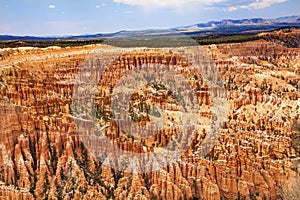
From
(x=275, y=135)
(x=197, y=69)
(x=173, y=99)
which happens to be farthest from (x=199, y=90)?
(x=275, y=135)

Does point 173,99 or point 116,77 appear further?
point 116,77

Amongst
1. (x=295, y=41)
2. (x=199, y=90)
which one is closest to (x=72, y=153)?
(x=199, y=90)

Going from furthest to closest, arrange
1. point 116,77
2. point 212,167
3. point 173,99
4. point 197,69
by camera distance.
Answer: point 197,69 → point 116,77 → point 173,99 → point 212,167

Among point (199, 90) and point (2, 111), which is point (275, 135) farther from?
point (2, 111)

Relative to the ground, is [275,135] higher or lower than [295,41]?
lower

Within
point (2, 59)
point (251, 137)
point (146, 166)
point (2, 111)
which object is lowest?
point (146, 166)

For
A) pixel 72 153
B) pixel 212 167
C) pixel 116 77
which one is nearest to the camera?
pixel 212 167

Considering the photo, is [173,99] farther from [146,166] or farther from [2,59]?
[2,59]
